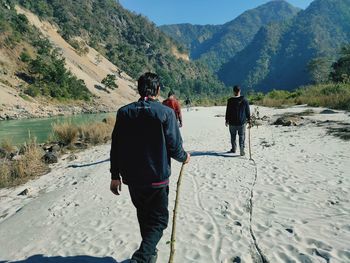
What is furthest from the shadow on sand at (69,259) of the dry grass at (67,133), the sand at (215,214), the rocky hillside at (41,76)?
the rocky hillside at (41,76)

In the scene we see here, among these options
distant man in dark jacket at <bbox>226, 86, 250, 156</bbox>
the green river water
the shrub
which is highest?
the shrub

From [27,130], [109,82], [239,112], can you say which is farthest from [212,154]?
[109,82]

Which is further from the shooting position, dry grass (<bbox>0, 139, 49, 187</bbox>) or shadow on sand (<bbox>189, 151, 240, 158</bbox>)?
shadow on sand (<bbox>189, 151, 240, 158</bbox>)

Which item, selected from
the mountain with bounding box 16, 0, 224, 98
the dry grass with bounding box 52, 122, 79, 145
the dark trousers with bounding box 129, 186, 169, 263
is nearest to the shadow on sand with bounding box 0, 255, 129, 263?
the dark trousers with bounding box 129, 186, 169, 263

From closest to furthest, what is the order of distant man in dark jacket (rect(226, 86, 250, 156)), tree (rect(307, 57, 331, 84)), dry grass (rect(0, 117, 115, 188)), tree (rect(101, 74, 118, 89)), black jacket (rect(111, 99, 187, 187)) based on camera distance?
black jacket (rect(111, 99, 187, 187))
distant man in dark jacket (rect(226, 86, 250, 156))
dry grass (rect(0, 117, 115, 188))
tree (rect(101, 74, 118, 89))
tree (rect(307, 57, 331, 84))

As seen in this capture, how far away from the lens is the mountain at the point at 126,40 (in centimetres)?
10506

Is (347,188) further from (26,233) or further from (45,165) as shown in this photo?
(45,165)

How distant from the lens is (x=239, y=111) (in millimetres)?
9875

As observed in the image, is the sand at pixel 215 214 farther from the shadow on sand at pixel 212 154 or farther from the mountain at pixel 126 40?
the mountain at pixel 126 40

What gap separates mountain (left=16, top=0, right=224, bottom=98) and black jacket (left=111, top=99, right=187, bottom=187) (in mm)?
89422

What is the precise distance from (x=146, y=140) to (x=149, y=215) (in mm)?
819

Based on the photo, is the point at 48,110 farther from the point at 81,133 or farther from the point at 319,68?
the point at 319,68

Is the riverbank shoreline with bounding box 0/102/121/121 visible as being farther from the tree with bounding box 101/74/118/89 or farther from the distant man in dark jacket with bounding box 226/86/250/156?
the distant man in dark jacket with bounding box 226/86/250/156

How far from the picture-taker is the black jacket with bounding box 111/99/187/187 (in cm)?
360
